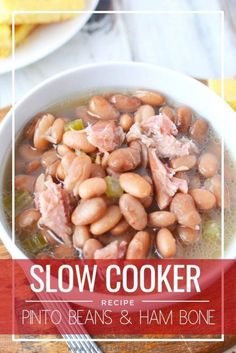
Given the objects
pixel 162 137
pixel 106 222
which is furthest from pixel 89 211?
pixel 162 137

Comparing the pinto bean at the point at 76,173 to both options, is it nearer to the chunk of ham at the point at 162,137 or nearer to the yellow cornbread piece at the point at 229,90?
the chunk of ham at the point at 162,137

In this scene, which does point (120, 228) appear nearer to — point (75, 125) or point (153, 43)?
point (75, 125)

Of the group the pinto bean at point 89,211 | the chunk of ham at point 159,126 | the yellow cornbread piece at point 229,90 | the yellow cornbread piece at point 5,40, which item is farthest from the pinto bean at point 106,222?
the yellow cornbread piece at point 5,40

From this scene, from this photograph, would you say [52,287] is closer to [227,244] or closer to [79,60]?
[227,244]

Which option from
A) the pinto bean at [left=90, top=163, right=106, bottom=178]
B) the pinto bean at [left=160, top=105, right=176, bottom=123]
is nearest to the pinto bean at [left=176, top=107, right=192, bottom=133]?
the pinto bean at [left=160, top=105, right=176, bottom=123]

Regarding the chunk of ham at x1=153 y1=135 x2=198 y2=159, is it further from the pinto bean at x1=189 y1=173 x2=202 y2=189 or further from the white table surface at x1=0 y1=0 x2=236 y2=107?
the white table surface at x1=0 y1=0 x2=236 y2=107
